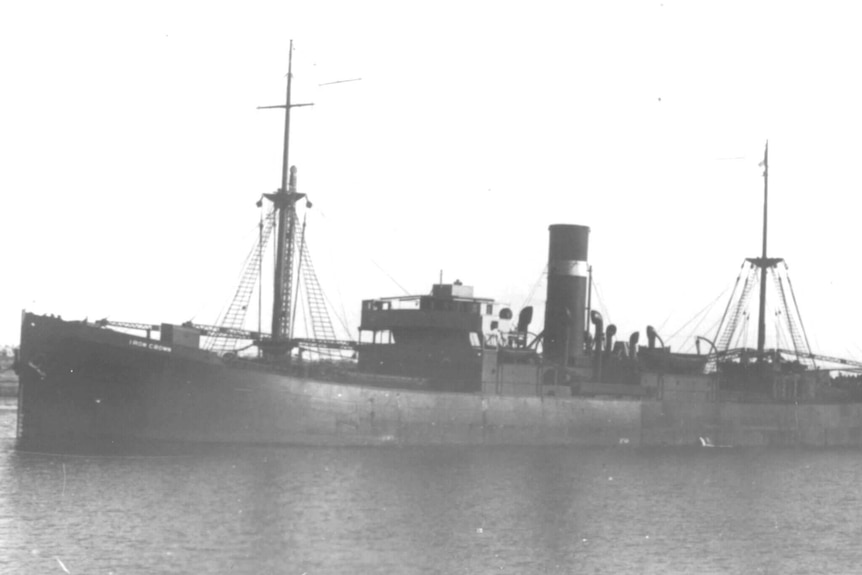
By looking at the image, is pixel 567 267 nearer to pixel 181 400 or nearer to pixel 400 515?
pixel 181 400

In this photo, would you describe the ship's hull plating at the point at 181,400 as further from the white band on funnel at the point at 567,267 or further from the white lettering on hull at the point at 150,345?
the white band on funnel at the point at 567,267

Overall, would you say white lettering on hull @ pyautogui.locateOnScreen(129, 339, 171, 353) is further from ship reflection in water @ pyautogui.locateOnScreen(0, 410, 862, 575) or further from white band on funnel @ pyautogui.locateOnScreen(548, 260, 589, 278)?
white band on funnel @ pyautogui.locateOnScreen(548, 260, 589, 278)

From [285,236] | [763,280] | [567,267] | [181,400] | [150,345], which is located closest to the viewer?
[181,400]

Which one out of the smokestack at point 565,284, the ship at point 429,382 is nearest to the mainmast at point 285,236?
the ship at point 429,382

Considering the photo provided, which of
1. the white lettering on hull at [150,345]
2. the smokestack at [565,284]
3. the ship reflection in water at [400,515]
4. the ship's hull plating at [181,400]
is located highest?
the smokestack at [565,284]

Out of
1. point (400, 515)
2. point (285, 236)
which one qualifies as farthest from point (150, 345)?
point (400, 515)

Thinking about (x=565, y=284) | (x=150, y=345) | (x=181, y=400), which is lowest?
(x=181, y=400)

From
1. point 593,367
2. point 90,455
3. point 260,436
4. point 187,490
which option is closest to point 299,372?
point 260,436
